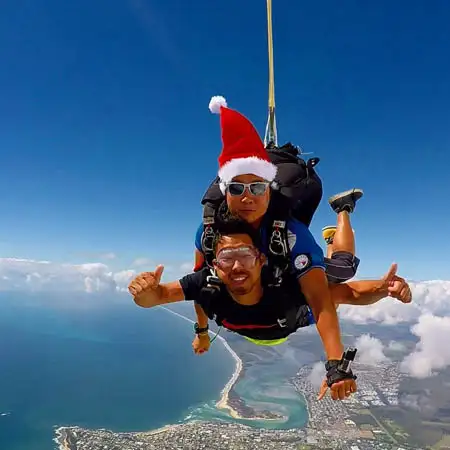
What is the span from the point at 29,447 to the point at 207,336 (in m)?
46.5

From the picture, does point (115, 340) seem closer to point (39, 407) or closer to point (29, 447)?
point (39, 407)

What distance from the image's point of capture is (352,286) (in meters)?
1.92

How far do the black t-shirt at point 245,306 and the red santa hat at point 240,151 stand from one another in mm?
499

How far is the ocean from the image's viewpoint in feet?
157

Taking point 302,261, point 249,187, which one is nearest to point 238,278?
point 302,261

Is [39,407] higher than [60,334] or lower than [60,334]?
lower

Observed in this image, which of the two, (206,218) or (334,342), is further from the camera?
(206,218)

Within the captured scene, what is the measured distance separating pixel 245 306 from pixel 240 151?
75cm

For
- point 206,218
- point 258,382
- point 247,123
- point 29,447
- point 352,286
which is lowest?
point 29,447

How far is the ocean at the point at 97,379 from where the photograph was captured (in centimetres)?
4794

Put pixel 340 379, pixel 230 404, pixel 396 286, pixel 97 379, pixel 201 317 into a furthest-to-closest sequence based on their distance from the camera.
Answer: pixel 97 379 → pixel 230 404 → pixel 201 317 → pixel 396 286 → pixel 340 379

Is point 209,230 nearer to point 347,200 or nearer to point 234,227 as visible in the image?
point 234,227

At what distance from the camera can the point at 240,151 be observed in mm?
1879

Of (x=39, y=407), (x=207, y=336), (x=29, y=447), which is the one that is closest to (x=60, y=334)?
(x=39, y=407)
